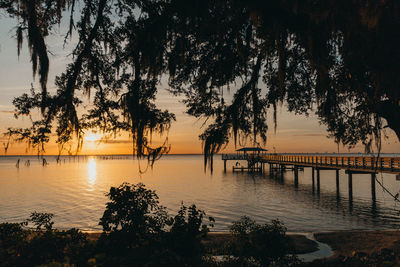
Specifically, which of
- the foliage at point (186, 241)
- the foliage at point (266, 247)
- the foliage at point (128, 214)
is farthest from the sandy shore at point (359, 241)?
the foliage at point (128, 214)

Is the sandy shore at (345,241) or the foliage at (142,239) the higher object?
the foliage at (142,239)

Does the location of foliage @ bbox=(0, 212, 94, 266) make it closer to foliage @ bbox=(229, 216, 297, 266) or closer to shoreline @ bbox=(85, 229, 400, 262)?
foliage @ bbox=(229, 216, 297, 266)

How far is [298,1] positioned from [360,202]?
34536mm

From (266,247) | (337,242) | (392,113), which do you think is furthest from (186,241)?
(337,242)

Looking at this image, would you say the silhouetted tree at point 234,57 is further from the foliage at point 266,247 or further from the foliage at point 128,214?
the foliage at point 266,247

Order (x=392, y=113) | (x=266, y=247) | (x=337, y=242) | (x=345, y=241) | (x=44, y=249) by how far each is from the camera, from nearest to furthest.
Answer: (x=392, y=113)
(x=44, y=249)
(x=266, y=247)
(x=337, y=242)
(x=345, y=241)

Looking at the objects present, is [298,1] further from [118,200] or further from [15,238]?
[15,238]

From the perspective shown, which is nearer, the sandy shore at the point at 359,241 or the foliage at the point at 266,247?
the foliage at the point at 266,247

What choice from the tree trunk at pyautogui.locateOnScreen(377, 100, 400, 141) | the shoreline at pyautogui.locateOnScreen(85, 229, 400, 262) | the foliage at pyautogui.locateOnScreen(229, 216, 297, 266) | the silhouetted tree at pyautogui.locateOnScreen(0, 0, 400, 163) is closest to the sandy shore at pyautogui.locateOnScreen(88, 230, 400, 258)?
the shoreline at pyautogui.locateOnScreen(85, 229, 400, 262)

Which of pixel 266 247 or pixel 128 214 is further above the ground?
pixel 128 214

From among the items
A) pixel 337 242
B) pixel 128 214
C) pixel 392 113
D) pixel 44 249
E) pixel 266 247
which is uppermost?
pixel 392 113

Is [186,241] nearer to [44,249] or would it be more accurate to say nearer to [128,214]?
[128,214]

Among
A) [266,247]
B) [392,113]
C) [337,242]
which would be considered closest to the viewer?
[392,113]

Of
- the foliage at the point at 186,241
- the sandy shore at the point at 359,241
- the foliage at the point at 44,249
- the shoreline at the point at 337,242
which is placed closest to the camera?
the foliage at the point at 44,249
